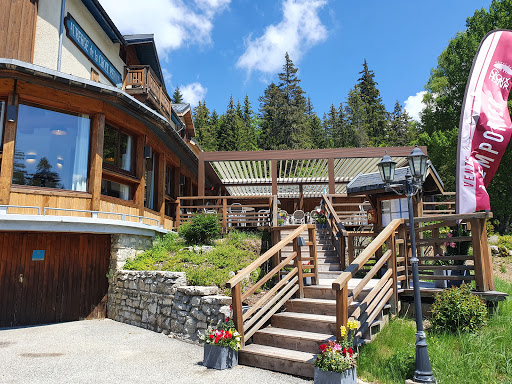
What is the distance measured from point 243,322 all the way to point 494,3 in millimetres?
28265

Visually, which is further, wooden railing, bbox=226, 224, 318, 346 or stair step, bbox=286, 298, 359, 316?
stair step, bbox=286, 298, 359, 316

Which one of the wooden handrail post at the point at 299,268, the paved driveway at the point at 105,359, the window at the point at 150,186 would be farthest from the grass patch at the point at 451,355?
the window at the point at 150,186

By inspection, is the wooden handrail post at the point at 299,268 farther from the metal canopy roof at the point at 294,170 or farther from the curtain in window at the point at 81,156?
the metal canopy roof at the point at 294,170

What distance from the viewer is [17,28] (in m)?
9.41

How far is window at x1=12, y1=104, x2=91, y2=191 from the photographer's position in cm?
838

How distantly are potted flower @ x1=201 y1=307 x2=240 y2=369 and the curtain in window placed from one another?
5588mm

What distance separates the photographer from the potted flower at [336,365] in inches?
165

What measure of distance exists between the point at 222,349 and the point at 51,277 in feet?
19.3

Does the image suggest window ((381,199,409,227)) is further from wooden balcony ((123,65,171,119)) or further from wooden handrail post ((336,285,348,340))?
wooden balcony ((123,65,171,119))

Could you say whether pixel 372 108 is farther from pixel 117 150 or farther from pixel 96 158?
pixel 96 158

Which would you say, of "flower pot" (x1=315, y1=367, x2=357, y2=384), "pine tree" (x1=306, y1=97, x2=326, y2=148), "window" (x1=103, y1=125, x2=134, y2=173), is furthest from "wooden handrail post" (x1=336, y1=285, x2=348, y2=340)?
"pine tree" (x1=306, y1=97, x2=326, y2=148)

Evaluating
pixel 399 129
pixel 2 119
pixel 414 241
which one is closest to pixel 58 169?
pixel 2 119

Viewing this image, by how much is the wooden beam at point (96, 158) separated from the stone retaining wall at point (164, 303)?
201cm

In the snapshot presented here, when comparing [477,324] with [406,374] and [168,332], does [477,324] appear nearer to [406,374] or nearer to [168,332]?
[406,374]
